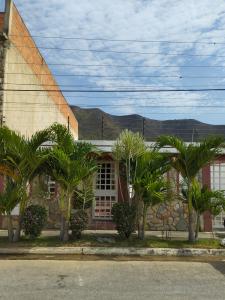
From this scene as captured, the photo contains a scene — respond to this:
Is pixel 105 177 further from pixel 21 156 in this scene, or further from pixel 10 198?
pixel 10 198

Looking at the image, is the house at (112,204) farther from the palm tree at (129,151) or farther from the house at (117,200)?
the palm tree at (129,151)

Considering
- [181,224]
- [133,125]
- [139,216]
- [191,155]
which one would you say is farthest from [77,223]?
[133,125]

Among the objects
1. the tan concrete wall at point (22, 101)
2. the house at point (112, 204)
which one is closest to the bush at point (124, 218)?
the house at point (112, 204)

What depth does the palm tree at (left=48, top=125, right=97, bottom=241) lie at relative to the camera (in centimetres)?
1198

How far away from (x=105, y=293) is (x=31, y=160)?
5.48 m

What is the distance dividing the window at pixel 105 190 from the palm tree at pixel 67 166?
147 inches

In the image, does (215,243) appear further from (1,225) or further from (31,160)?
(1,225)

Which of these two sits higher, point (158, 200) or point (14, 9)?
point (14, 9)

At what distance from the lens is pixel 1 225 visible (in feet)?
51.9

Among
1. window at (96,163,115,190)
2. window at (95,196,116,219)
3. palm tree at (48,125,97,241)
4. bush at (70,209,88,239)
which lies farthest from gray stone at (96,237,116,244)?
window at (96,163,115,190)

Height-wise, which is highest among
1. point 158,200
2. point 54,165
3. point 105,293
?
point 54,165

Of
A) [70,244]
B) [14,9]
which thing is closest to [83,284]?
[70,244]

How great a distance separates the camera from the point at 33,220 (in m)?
12.3

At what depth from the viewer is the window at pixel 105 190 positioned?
16281mm
